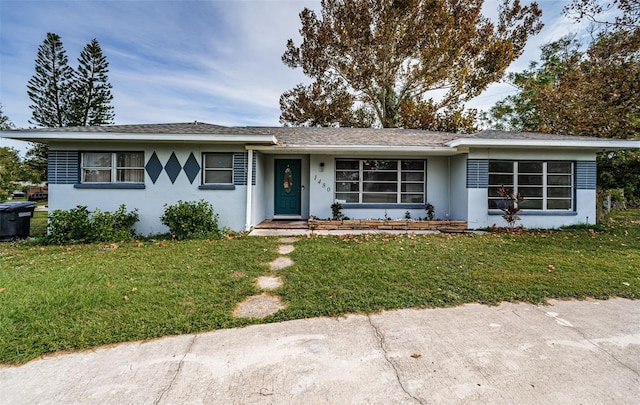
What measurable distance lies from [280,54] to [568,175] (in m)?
17.3

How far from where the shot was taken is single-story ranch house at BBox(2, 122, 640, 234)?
863cm

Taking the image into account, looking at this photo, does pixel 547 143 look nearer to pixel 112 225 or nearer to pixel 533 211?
pixel 533 211

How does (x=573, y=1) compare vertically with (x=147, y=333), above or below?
above

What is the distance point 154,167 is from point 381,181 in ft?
23.1

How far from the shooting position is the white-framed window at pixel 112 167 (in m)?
8.82

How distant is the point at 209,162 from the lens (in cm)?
894

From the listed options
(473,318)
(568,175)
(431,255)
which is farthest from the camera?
(568,175)

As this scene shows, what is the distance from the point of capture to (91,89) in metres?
22.8

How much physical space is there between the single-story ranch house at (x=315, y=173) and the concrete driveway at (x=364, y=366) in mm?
5991

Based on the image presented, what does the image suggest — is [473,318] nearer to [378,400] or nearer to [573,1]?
[378,400]

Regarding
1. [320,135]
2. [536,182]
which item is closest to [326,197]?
[320,135]

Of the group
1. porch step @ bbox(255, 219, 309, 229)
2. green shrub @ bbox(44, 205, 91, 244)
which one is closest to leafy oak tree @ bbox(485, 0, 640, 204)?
porch step @ bbox(255, 219, 309, 229)

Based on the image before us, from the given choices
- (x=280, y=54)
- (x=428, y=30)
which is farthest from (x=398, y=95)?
(x=280, y=54)

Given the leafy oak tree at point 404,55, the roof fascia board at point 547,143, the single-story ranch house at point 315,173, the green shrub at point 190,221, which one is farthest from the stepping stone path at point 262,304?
the leafy oak tree at point 404,55
